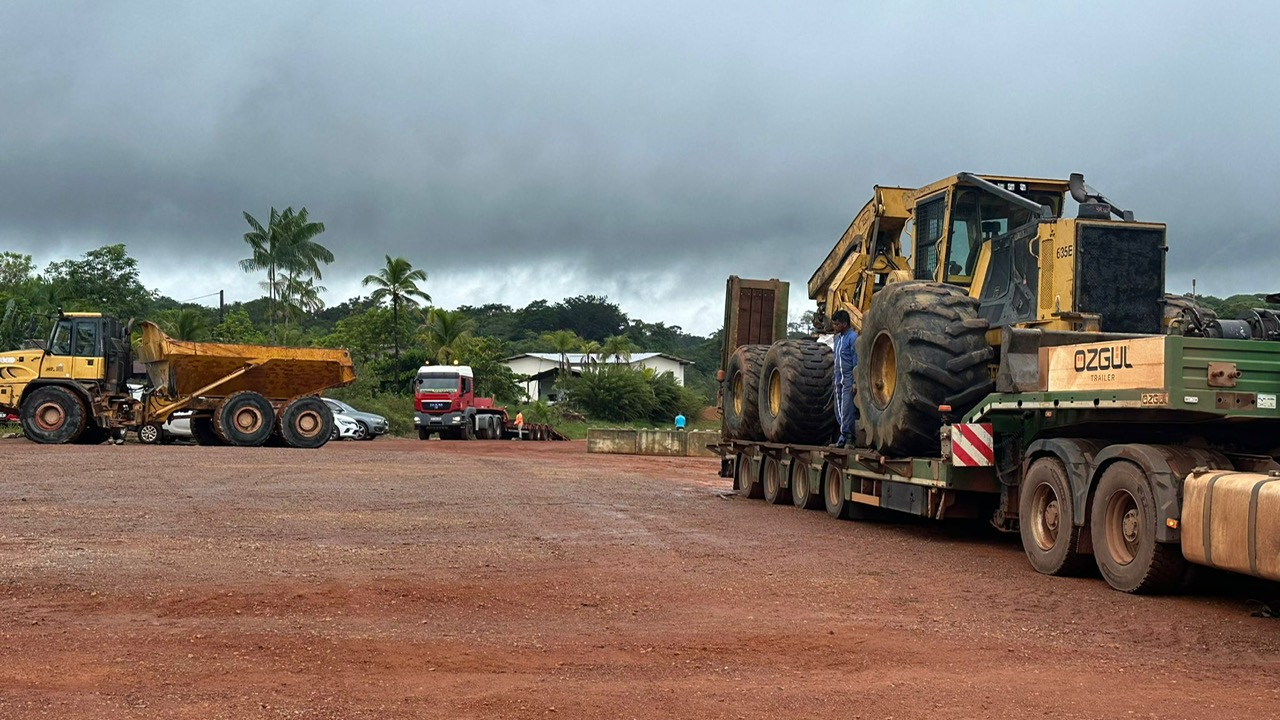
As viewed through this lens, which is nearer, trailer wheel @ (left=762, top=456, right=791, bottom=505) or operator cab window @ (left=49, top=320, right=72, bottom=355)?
trailer wheel @ (left=762, top=456, right=791, bottom=505)

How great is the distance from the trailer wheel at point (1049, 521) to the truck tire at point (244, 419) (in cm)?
2462

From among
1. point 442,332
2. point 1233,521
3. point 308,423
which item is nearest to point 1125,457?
point 1233,521

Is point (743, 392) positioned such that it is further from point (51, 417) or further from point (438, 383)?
point (438, 383)

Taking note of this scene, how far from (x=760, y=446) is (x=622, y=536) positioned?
19.1 ft

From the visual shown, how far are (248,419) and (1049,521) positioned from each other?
25.3 metres

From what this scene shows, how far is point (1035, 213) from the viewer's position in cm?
1413

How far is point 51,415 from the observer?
102 ft

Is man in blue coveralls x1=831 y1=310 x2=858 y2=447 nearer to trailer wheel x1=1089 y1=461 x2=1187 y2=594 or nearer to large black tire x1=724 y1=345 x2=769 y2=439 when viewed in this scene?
large black tire x1=724 y1=345 x2=769 y2=439

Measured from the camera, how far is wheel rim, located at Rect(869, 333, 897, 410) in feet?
45.7

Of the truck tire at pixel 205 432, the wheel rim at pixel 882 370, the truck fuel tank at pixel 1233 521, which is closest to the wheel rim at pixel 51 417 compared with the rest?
the truck tire at pixel 205 432

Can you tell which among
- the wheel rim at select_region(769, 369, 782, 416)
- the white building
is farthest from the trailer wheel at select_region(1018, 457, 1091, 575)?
the white building

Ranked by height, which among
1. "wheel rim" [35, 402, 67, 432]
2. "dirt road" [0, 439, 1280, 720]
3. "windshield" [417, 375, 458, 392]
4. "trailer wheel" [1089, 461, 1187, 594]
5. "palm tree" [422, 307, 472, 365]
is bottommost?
"dirt road" [0, 439, 1280, 720]

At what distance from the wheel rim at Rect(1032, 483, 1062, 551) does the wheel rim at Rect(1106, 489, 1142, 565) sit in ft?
2.76

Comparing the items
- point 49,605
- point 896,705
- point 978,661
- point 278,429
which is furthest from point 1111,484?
point 278,429
